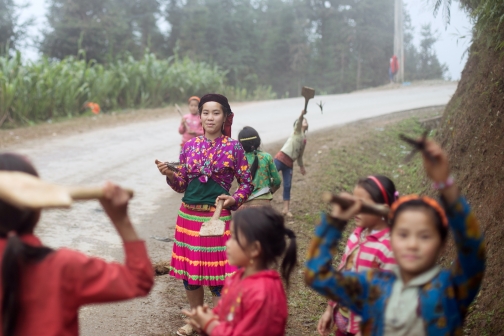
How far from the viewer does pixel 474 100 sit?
7375 mm

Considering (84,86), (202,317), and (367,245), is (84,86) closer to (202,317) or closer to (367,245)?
(367,245)

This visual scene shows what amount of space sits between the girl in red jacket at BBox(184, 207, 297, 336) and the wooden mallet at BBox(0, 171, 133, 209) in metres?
0.97

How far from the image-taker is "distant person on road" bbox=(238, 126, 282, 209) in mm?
5938

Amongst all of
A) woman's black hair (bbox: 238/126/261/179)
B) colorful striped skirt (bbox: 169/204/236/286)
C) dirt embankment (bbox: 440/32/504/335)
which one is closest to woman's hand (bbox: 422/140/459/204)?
dirt embankment (bbox: 440/32/504/335)

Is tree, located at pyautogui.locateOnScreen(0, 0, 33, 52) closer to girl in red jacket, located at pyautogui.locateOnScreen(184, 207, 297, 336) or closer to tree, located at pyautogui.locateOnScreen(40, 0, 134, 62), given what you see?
tree, located at pyautogui.locateOnScreen(40, 0, 134, 62)

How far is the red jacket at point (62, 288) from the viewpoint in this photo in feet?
6.75

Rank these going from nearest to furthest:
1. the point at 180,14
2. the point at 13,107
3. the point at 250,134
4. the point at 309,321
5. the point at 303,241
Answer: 1. the point at 309,321
2. the point at 250,134
3. the point at 303,241
4. the point at 13,107
5. the point at 180,14

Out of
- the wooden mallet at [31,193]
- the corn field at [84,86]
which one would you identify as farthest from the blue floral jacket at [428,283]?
the corn field at [84,86]

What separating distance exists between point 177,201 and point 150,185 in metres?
1.01


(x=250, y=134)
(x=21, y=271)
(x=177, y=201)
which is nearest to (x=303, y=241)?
(x=250, y=134)

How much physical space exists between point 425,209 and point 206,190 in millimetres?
2330

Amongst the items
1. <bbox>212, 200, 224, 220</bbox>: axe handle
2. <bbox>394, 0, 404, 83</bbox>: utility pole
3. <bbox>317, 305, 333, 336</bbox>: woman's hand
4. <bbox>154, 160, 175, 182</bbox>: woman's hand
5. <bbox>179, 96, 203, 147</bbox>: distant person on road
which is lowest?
<bbox>317, 305, 333, 336</bbox>: woman's hand

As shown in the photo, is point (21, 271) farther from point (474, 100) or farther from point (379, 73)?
point (379, 73)

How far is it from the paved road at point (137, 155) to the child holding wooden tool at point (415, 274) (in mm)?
4253
